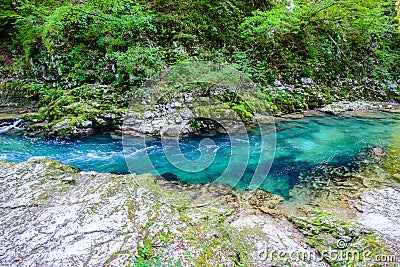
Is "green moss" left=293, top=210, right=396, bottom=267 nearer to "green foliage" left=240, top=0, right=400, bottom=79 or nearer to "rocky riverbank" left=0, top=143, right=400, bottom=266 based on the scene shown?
"rocky riverbank" left=0, top=143, right=400, bottom=266

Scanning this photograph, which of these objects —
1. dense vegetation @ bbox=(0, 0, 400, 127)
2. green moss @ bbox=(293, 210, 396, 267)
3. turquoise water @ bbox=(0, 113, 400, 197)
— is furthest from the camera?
dense vegetation @ bbox=(0, 0, 400, 127)

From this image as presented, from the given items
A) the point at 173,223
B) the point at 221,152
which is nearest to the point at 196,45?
the point at 221,152

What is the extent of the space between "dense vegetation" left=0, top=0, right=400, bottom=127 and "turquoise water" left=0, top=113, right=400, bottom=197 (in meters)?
2.53

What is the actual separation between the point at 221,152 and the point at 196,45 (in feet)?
20.5

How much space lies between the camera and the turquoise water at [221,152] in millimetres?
5898

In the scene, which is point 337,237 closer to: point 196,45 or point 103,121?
point 103,121

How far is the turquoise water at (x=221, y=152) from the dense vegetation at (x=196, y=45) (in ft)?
8.30

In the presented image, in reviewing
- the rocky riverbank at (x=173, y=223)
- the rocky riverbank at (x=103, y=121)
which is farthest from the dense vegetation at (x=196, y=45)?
the rocky riverbank at (x=173, y=223)

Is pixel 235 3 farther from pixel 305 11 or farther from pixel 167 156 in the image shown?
pixel 167 156

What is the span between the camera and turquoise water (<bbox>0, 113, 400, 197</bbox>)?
590cm

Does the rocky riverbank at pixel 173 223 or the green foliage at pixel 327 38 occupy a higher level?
Answer: the green foliage at pixel 327 38

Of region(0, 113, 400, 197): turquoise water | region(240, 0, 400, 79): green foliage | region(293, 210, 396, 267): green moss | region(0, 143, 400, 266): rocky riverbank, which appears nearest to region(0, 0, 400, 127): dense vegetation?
region(240, 0, 400, 79): green foliage

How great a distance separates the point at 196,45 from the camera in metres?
11.4

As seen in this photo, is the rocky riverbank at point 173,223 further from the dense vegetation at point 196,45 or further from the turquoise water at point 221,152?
the dense vegetation at point 196,45
